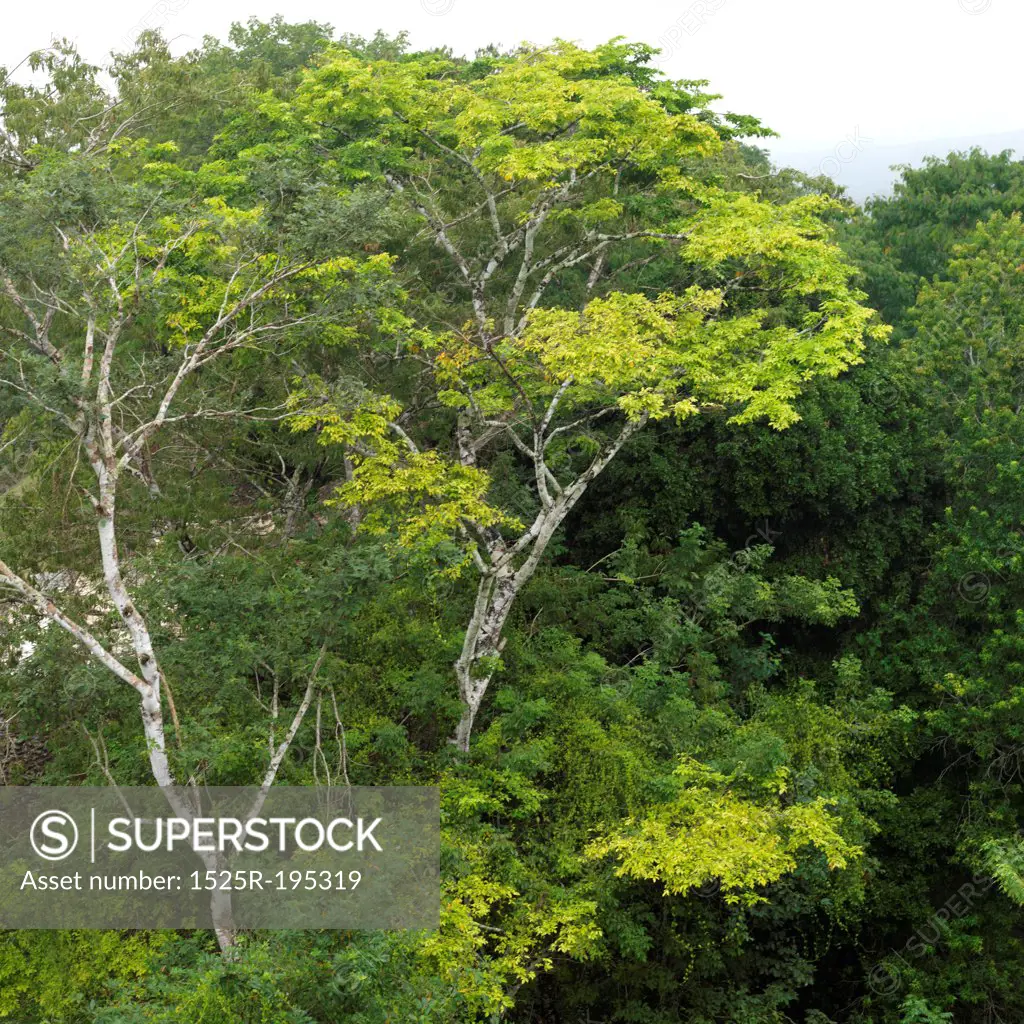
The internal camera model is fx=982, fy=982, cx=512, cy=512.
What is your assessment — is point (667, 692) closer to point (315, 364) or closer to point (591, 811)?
point (591, 811)

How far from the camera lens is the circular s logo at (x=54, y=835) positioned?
1067 centimetres

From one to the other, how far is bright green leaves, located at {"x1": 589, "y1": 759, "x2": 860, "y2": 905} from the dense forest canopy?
2.4 inches

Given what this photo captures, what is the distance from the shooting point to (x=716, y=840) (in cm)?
1062

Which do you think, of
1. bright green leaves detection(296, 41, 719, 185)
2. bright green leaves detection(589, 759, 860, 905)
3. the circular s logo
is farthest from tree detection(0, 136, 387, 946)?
bright green leaves detection(589, 759, 860, 905)

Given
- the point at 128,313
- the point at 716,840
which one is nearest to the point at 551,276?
the point at 128,313

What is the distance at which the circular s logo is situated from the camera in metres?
10.7

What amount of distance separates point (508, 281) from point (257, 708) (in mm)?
8564

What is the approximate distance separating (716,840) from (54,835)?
23.9 ft

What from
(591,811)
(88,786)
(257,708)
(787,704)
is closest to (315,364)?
(257,708)

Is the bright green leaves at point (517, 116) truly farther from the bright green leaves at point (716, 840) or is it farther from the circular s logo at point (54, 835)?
the circular s logo at point (54, 835)

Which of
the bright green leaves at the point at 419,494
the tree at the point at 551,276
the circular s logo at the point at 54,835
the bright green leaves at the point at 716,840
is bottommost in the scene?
the bright green leaves at the point at 716,840

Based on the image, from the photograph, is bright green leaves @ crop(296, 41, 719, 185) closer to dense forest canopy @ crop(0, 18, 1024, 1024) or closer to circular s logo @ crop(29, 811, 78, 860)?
dense forest canopy @ crop(0, 18, 1024, 1024)

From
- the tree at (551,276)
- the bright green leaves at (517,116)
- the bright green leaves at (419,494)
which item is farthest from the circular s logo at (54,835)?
the bright green leaves at (517,116)

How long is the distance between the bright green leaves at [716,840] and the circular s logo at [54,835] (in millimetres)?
5752
